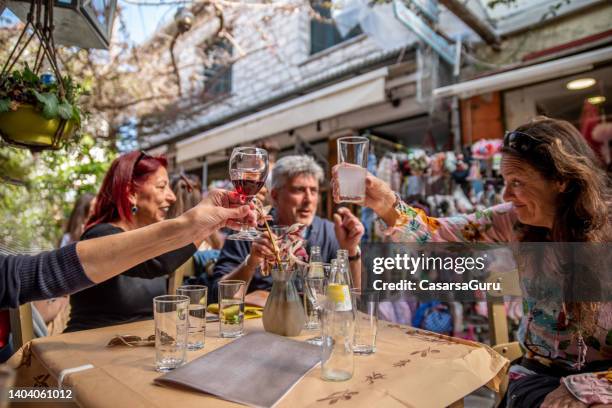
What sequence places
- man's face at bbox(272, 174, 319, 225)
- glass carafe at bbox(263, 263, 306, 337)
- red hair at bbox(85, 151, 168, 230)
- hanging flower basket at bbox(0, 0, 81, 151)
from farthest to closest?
man's face at bbox(272, 174, 319, 225) < red hair at bbox(85, 151, 168, 230) < hanging flower basket at bbox(0, 0, 81, 151) < glass carafe at bbox(263, 263, 306, 337)

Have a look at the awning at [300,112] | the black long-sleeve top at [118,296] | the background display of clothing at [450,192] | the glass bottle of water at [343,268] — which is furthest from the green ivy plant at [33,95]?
the awning at [300,112]

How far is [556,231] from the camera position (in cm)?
140

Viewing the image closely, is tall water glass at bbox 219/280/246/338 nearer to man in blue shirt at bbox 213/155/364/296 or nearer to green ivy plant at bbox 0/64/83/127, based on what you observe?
man in blue shirt at bbox 213/155/364/296

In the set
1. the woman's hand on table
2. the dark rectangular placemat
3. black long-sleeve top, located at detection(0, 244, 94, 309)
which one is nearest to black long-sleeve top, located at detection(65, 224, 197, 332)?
black long-sleeve top, located at detection(0, 244, 94, 309)

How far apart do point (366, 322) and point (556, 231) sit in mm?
854

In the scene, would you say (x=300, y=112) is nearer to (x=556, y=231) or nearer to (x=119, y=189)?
(x=119, y=189)

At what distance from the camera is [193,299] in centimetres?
109

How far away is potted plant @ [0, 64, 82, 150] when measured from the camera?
1.46m

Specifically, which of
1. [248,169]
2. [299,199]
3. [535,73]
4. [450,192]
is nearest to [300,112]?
[450,192]

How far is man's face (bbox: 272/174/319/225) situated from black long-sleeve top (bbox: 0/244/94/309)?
142 cm

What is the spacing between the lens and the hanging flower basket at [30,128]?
1.48m

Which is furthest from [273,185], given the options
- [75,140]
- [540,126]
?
[540,126]

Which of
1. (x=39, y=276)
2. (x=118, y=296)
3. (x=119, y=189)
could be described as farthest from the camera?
(x=119, y=189)

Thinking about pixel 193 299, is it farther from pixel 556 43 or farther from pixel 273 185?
pixel 556 43
